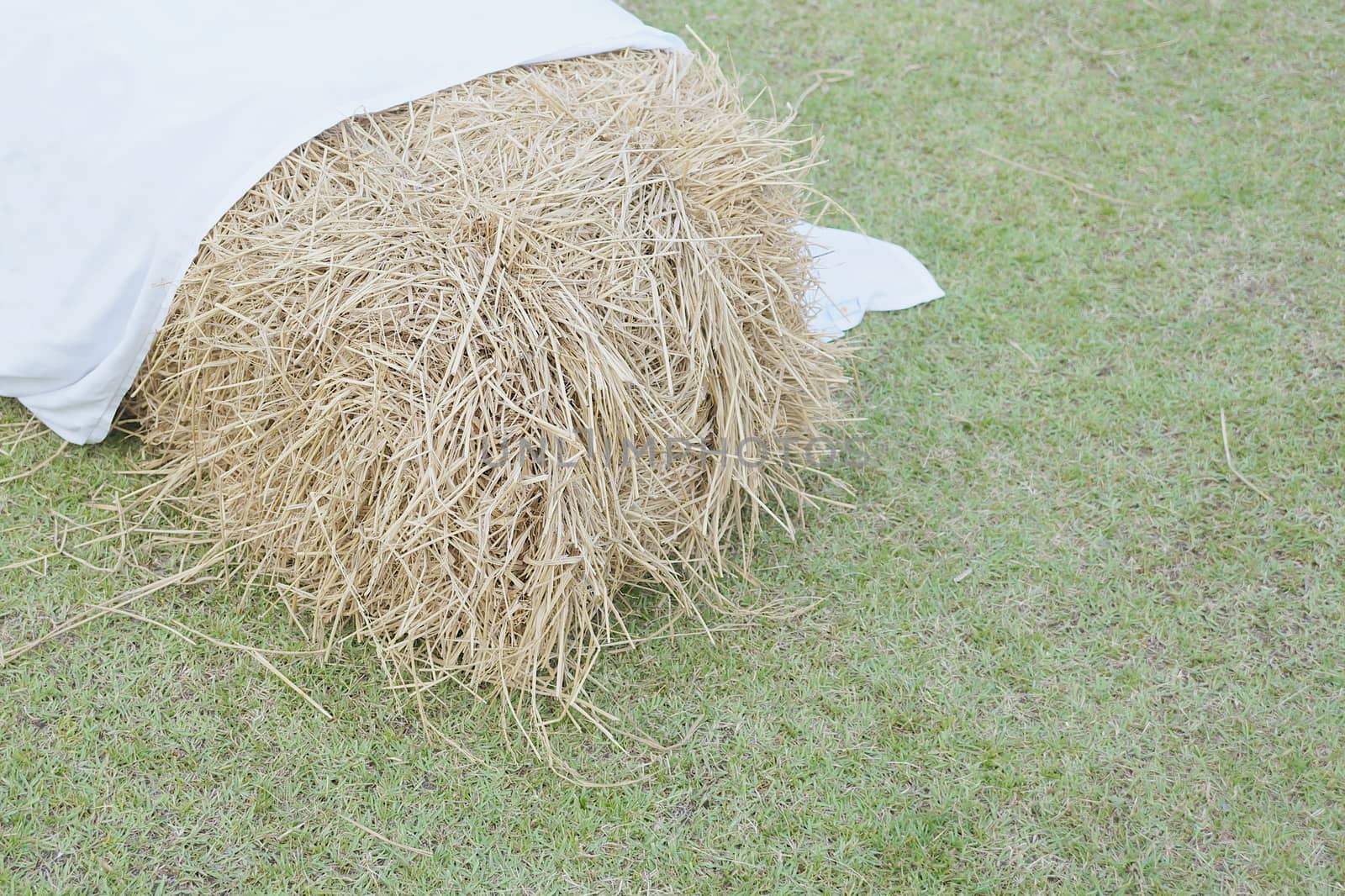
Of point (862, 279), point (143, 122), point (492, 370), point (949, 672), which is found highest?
point (143, 122)

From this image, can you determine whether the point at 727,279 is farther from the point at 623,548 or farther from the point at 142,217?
the point at 142,217

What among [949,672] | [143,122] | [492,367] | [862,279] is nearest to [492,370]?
[492,367]

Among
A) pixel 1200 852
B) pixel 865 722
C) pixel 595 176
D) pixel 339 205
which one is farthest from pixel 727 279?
pixel 1200 852

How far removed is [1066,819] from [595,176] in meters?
1.28

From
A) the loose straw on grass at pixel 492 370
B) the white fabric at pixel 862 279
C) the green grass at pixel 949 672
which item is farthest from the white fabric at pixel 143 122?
the white fabric at pixel 862 279

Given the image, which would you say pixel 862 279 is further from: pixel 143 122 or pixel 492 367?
pixel 143 122

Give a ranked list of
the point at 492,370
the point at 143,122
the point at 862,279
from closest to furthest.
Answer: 1. the point at 492,370
2. the point at 143,122
3. the point at 862,279

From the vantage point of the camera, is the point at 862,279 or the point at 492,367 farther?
the point at 862,279

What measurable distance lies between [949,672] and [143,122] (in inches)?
65.5

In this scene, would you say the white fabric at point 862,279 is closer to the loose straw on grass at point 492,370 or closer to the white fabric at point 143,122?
the loose straw on grass at point 492,370

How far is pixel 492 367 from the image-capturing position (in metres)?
1.71

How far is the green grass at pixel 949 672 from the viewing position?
1.71 metres

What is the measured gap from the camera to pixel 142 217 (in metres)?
1.87

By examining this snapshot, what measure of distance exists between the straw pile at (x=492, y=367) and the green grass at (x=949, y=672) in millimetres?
158
